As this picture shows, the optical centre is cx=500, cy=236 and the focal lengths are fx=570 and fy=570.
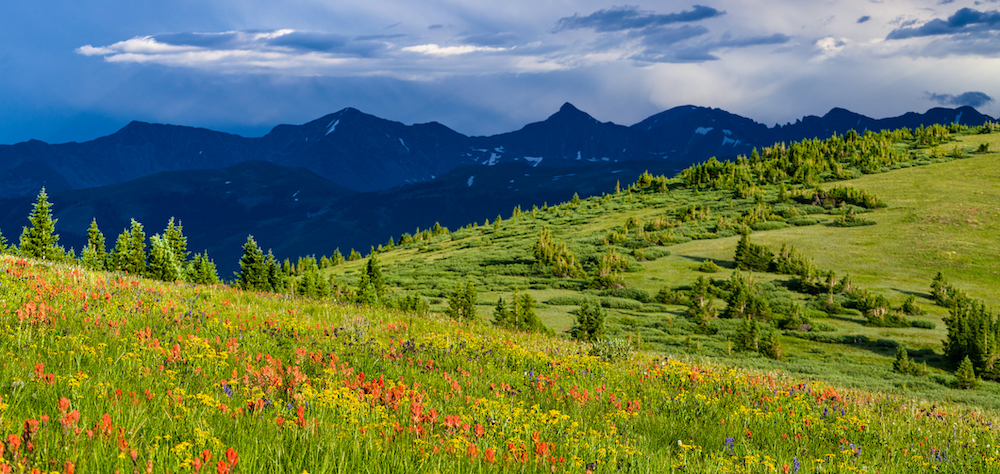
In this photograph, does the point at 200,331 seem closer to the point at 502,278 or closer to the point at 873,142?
the point at 502,278

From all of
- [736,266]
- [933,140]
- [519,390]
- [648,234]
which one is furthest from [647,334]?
[933,140]

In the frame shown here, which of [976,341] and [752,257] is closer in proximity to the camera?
[976,341]

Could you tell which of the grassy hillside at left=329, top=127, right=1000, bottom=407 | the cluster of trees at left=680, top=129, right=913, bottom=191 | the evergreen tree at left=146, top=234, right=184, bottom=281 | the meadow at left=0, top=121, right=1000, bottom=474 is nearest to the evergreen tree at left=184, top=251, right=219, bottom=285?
the evergreen tree at left=146, top=234, right=184, bottom=281

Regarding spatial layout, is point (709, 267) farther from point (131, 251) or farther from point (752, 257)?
point (131, 251)

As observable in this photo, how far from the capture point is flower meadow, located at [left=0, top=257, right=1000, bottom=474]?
339 cm

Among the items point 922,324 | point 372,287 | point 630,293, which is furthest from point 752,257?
point 372,287

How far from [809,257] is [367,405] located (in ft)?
199

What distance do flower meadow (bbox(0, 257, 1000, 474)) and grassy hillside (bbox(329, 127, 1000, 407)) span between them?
1506cm

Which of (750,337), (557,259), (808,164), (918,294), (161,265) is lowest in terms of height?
(918,294)

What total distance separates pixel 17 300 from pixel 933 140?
483ft

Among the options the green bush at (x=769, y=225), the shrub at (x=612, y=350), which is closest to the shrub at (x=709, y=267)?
the green bush at (x=769, y=225)

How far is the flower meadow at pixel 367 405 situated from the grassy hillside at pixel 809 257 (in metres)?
15.1

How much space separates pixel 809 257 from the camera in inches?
2219

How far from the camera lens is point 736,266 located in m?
56.8
